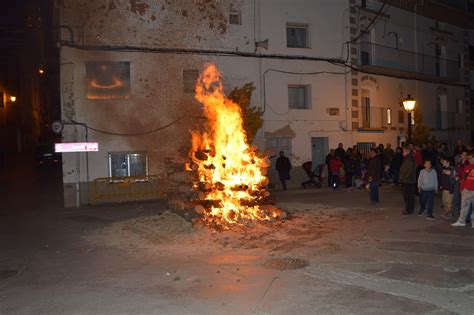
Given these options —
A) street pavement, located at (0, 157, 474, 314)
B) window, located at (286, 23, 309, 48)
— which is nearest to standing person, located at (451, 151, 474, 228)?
street pavement, located at (0, 157, 474, 314)

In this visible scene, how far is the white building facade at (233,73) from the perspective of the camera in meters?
17.2

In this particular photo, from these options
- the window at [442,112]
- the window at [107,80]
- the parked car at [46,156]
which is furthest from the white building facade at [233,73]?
the parked car at [46,156]

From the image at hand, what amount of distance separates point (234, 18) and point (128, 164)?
7183 mm

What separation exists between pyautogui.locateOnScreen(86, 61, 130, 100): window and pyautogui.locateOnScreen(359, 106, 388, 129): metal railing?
11.0 metres

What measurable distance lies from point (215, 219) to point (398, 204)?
6.10m

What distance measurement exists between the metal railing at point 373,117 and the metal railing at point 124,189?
1044 cm

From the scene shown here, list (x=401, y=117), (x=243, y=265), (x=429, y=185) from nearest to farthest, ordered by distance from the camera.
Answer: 1. (x=243, y=265)
2. (x=429, y=185)
3. (x=401, y=117)

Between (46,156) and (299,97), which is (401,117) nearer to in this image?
(299,97)

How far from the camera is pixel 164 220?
1149cm

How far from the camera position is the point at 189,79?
1841 centimetres

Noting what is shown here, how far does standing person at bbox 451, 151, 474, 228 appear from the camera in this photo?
33.4ft

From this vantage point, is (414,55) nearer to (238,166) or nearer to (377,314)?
(238,166)

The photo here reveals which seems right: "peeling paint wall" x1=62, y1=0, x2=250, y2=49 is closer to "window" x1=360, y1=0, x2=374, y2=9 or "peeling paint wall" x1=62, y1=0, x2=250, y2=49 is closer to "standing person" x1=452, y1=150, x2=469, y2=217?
"window" x1=360, y1=0, x2=374, y2=9

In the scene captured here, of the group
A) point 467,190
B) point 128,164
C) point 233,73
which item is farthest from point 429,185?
point 128,164
